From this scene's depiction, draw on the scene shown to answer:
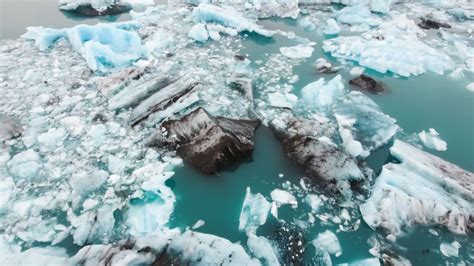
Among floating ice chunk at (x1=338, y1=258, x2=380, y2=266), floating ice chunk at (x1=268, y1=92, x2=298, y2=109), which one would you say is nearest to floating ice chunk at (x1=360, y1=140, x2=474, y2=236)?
floating ice chunk at (x1=338, y1=258, x2=380, y2=266)

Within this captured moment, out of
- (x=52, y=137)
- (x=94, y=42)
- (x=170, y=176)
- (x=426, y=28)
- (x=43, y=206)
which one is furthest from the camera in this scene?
(x=426, y=28)

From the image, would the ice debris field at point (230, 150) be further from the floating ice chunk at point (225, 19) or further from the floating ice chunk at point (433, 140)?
the floating ice chunk at point (225, 19)

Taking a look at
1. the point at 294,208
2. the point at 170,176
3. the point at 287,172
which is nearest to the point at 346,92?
the point at 287,172

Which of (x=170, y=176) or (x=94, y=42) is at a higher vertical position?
(x=94, y=42)

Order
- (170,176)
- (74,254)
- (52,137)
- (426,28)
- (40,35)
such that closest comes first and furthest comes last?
(74,254) < (170,176) < (52,137) < (40,35) < (426,28)

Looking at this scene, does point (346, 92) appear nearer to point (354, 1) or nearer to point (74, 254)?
point (74, 254)

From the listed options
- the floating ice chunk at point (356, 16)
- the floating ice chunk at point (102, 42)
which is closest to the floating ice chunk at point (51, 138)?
the floating ice chunk at point (102, 42)

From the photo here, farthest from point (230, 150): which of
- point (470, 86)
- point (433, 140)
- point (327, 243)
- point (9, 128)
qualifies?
point (470, 86)
